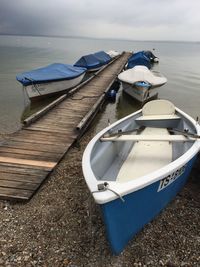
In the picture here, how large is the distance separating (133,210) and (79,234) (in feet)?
4.21

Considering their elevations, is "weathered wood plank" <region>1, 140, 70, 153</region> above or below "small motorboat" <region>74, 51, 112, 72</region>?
below

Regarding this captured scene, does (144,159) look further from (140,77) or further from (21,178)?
(140,77)

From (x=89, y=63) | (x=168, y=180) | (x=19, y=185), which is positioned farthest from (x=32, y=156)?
(x=89, y=63)

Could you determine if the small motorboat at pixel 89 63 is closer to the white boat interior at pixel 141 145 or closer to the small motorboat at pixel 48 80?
the small motorboat at pixel 48 80

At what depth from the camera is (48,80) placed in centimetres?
1452

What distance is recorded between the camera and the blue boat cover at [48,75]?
1370 cm

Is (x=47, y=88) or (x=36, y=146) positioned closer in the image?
(x=36, y=146)

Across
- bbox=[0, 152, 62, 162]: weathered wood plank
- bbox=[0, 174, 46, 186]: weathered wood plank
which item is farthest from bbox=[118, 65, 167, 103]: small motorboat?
bbox=[0, 174, 46, 186]: weathered wood plank

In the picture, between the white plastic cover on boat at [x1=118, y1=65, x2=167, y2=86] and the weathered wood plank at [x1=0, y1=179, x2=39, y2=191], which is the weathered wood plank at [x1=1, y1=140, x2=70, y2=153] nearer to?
the weathered wood plank at [x1=0, y1=179, x2=39, y2=191]

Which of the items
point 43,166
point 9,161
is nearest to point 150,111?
point 43,166

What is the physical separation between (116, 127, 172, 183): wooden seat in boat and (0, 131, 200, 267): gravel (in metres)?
0.88

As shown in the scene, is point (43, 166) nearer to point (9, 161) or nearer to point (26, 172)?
point (26, 172)

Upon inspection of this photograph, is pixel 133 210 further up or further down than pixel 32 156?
further up

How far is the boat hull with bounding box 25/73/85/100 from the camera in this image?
46.8ft
